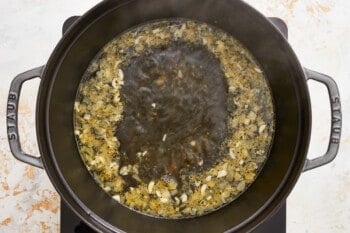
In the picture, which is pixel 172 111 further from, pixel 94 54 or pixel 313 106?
pixel 313 106

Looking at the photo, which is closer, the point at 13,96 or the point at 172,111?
the point at 13,96

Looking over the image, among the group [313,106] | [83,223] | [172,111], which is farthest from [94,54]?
[313,106]

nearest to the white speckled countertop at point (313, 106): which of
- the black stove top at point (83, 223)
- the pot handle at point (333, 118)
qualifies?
the black stove top at point (83, 223)

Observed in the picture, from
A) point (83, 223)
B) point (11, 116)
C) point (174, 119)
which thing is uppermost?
point (11, 116)

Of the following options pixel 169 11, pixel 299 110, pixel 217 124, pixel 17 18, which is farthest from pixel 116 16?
pixel 299 110

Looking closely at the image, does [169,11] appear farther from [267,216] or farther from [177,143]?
[267,216]

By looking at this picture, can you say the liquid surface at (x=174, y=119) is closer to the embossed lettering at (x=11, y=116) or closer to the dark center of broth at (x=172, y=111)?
the dark center of broth at (x=172, y=111)
